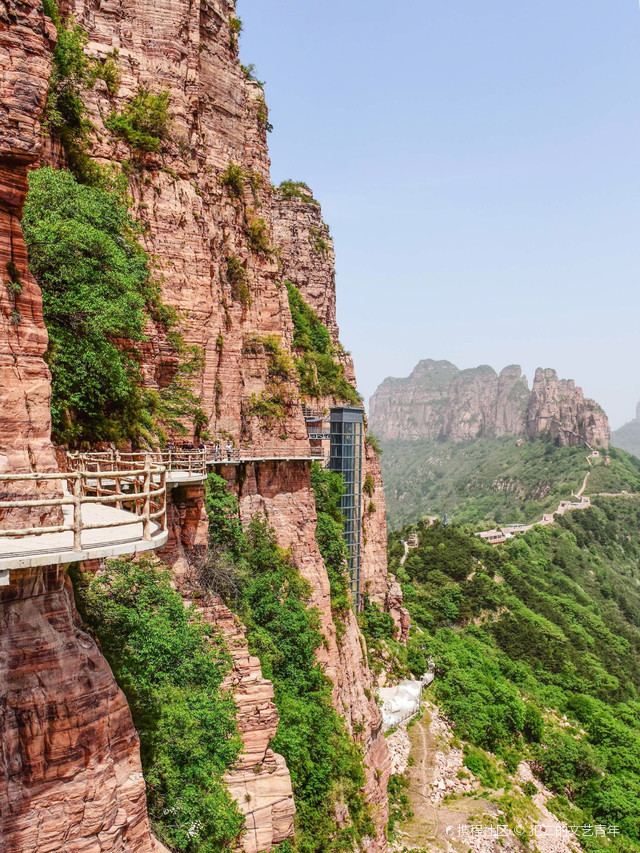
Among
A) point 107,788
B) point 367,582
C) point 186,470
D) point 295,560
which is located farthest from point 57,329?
point 367,582

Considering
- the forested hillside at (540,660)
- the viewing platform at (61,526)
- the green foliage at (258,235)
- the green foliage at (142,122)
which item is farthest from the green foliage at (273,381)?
the forested hillside at (540,660)

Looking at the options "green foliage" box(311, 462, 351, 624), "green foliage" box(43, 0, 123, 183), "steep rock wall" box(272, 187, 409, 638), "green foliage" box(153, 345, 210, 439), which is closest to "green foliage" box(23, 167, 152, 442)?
"green foliage" box(43, 0, 123, 183)

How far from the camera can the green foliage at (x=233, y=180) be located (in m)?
24.3

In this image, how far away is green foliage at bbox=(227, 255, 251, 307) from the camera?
24.8 metres

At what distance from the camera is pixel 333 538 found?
3008 centimetres

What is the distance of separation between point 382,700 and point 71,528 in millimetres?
34978

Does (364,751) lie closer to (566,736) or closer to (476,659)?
(566,736)

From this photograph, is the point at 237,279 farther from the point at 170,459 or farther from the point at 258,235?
the point at 170,459

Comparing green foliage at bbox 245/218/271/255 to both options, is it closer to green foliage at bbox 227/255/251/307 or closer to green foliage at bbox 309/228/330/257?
green foliage at bbox 227/255/251/307

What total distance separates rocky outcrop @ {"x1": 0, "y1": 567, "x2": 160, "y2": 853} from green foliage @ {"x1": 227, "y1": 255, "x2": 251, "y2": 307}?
63.5ft

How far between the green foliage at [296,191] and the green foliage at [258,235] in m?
28.1

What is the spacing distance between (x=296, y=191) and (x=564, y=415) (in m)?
136

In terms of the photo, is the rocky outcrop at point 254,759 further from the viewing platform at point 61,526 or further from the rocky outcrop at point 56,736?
the viewing platform at point 61,526

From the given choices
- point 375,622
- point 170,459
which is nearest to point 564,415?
point 375,622
